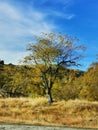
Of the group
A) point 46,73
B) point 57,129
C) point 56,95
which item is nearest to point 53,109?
point 46,73

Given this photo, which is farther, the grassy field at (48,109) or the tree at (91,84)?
the tree at (91,84)

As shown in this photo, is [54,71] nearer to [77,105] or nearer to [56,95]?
[77,105]

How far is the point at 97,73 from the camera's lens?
70750 millimetres

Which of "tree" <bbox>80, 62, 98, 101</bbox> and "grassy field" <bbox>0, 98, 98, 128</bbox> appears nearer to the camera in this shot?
"grassy field" <bbox>0, 98, 98, 128</bbox>

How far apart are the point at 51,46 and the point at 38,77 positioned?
3.82 meters

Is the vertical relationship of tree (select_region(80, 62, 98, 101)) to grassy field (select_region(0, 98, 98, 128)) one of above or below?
above

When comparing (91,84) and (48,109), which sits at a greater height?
(91,84)

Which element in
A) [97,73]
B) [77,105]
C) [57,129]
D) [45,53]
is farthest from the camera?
[97,73]

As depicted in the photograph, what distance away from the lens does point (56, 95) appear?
2948 inches

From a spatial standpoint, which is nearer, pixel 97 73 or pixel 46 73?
pixel 46 73

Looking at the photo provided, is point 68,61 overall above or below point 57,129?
above

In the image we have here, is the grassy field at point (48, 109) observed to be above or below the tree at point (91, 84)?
below

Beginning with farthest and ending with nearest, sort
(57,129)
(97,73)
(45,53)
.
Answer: (97,73) → (45,53) → (57,129)

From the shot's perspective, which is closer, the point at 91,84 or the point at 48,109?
the point at 48,109
